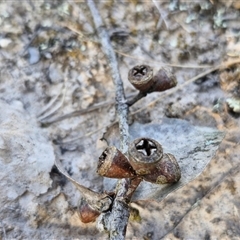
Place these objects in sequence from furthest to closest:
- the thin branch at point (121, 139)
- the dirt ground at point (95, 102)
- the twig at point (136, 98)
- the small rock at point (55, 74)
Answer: the small rock at point (55, 74) → the twig at point (136, 98) → the dirt ground at point (95, 102) → the thin branch at point (121, 139)

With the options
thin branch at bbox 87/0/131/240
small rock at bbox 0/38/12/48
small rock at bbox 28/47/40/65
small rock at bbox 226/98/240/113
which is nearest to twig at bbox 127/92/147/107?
thin branch at bbox 87/0/131/240

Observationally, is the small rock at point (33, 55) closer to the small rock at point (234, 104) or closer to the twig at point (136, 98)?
the twig at point (136, 98)

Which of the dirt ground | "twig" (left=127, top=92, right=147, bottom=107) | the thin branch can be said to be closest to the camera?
the thin branch

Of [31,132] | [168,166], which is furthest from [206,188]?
[31,132]

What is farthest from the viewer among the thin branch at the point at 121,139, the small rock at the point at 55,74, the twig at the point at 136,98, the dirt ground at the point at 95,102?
the small rock at the point at 55,74

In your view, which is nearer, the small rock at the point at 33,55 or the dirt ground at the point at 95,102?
the dirt ground at the point at 95,102

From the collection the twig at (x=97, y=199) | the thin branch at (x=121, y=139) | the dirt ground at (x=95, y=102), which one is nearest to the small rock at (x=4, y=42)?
the dirt ground at (x=95, y=102)

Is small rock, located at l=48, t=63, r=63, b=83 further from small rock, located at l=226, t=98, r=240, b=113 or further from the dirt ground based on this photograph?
small rock, located at l=226, t=98, r=240, b=113
